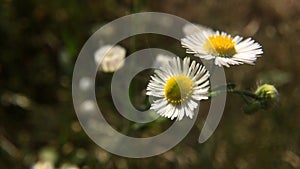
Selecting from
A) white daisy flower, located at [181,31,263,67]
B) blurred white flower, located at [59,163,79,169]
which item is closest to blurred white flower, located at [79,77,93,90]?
blurred white flower, located at [59,163,79,169]

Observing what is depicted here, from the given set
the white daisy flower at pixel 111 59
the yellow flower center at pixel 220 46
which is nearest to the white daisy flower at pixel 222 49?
the yellow flower center at pixel 220 46

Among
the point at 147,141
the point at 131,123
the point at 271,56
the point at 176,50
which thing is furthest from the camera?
the point at 271,56

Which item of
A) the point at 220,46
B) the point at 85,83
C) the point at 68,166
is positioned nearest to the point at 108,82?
the point at 85,83

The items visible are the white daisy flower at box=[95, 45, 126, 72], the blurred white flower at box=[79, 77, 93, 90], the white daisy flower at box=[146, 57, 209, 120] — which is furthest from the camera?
the blurred white flower at box=[79, 77, 93, 90]

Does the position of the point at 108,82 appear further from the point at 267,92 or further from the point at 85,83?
the point at 267,92

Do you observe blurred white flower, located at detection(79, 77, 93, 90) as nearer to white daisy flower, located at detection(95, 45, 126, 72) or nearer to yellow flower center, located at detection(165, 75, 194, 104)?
white daisy flower, located at detection(95, 45, 126, 72)

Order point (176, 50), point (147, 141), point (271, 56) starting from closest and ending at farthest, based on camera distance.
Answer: point (147, 141), point (176, 50), point (271, 56)

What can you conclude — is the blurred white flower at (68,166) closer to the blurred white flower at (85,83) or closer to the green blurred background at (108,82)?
the green blurred background at (108,82)

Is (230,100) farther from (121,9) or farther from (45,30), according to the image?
(45,30)

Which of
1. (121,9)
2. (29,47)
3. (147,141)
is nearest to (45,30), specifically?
(29,47)
